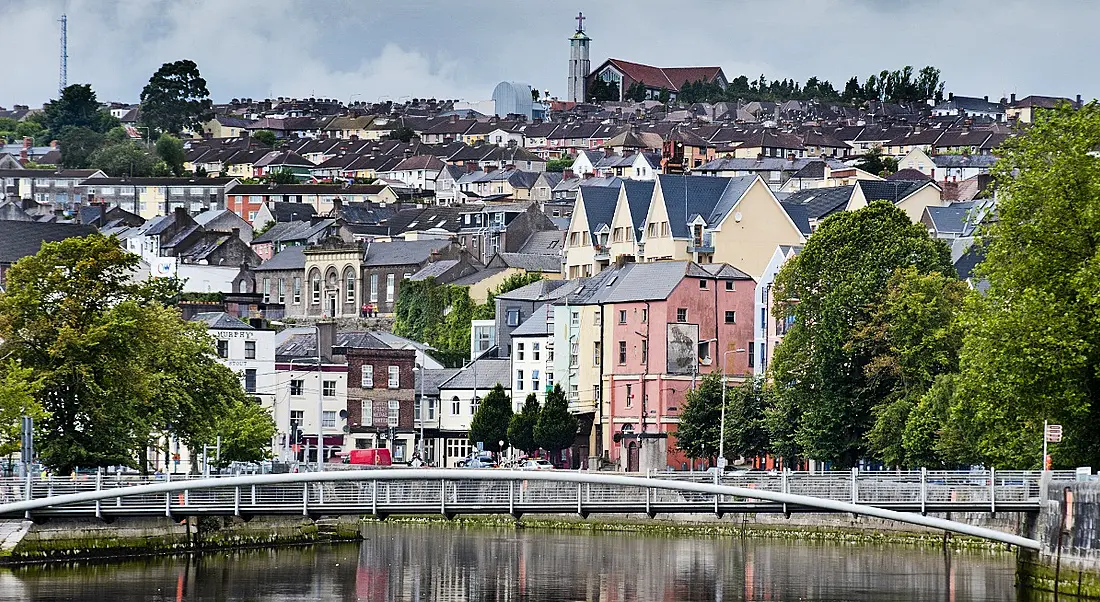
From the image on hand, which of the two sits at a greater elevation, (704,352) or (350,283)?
(350,283)

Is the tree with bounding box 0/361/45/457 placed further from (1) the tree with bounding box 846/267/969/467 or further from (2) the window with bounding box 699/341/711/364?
(2) the window with bounding box 699/341/711/364

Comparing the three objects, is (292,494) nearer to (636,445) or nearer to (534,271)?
(636,445)

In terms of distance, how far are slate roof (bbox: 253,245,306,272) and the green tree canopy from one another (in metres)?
57.5

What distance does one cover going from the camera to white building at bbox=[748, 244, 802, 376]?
110906 mm

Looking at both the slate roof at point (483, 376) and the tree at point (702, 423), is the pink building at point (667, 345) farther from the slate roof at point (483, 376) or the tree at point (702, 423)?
the slate roof at point (483, 376)

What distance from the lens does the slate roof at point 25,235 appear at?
15475 cm

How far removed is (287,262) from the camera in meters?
178

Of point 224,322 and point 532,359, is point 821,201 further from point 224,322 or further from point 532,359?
point 224,322

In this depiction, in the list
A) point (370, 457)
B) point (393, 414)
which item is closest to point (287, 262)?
point (393, 414)

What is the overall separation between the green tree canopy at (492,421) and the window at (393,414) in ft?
15.5

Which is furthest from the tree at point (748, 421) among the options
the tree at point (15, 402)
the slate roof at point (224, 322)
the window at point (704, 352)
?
the tree at point (15, 402)

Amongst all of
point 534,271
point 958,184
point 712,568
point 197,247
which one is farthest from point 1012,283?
point 197,247

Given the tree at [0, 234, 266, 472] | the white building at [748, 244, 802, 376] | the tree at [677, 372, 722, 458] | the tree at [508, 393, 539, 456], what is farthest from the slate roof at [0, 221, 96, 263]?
the tree at [0, 234, 266, 472]

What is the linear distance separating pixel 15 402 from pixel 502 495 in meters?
14.5
